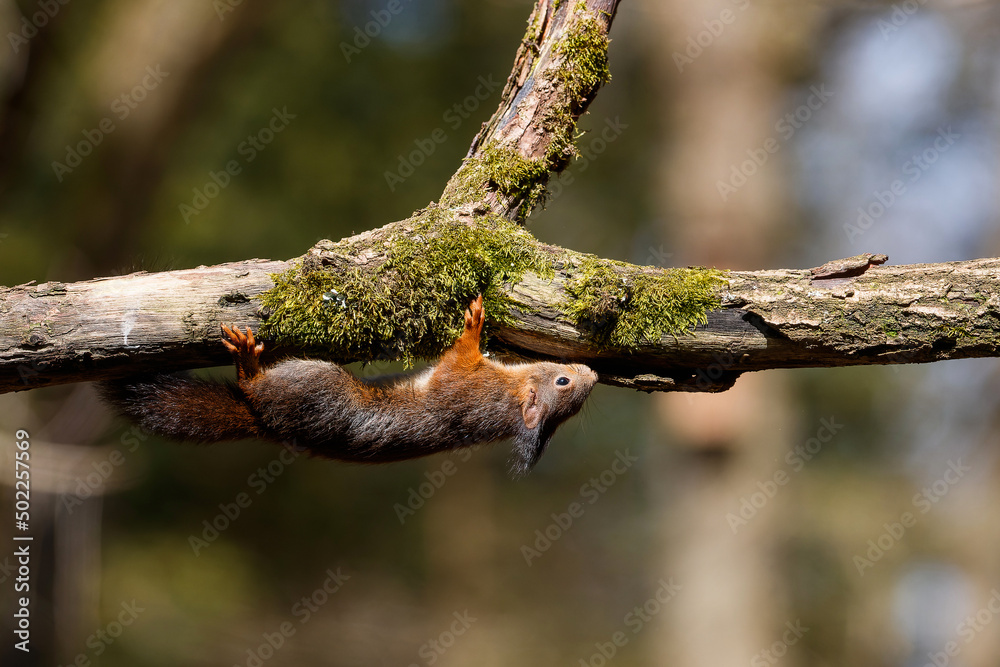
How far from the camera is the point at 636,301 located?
319 cm

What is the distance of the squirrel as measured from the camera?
10.9ft

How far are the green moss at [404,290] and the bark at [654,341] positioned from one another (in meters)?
0.08

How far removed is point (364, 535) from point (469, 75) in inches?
435

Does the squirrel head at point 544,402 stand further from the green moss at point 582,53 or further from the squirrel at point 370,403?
the green moss at point 582,53

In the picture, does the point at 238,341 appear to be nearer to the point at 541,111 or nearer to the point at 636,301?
the point at 636,301

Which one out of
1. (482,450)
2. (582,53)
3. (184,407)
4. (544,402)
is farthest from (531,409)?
(482,450)

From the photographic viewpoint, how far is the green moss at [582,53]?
3.94 metres

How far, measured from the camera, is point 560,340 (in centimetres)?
328

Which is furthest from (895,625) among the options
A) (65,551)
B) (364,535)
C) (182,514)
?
(182,514)

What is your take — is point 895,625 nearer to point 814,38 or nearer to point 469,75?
point 814,38

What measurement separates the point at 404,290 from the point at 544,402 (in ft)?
3.76

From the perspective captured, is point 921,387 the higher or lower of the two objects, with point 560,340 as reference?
higher

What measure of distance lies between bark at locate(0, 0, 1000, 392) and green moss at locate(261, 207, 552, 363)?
0.08 metres

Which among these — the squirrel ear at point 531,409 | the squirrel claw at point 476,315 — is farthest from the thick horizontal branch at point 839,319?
the squirrel ear at point 531,409
